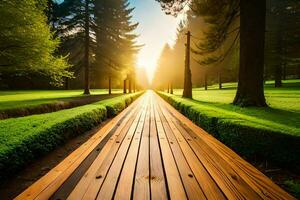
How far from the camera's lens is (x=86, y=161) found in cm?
433

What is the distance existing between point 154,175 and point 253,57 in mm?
8629

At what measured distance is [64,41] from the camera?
34719 mm

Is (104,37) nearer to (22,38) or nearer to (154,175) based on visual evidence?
(22,38)

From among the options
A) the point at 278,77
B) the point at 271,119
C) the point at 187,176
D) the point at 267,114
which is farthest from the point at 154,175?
the point at 278,77

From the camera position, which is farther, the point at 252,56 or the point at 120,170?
the point at 252,56

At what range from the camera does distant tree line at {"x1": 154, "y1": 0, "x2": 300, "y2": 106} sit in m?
10.5

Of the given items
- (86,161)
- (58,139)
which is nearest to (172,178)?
(86,161)

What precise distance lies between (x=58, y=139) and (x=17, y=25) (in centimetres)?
1118

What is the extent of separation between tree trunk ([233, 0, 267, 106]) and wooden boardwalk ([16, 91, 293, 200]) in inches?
220

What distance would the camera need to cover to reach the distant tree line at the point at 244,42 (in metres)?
10.5

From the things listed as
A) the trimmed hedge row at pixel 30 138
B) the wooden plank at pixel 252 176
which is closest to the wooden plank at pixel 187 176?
the wooden plank at pixel 252 176

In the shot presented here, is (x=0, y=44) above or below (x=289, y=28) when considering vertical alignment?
below

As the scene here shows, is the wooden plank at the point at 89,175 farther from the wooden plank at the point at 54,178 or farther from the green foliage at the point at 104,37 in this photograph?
the green foliage at the point at 104,37

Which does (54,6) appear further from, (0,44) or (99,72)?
(0,44)
